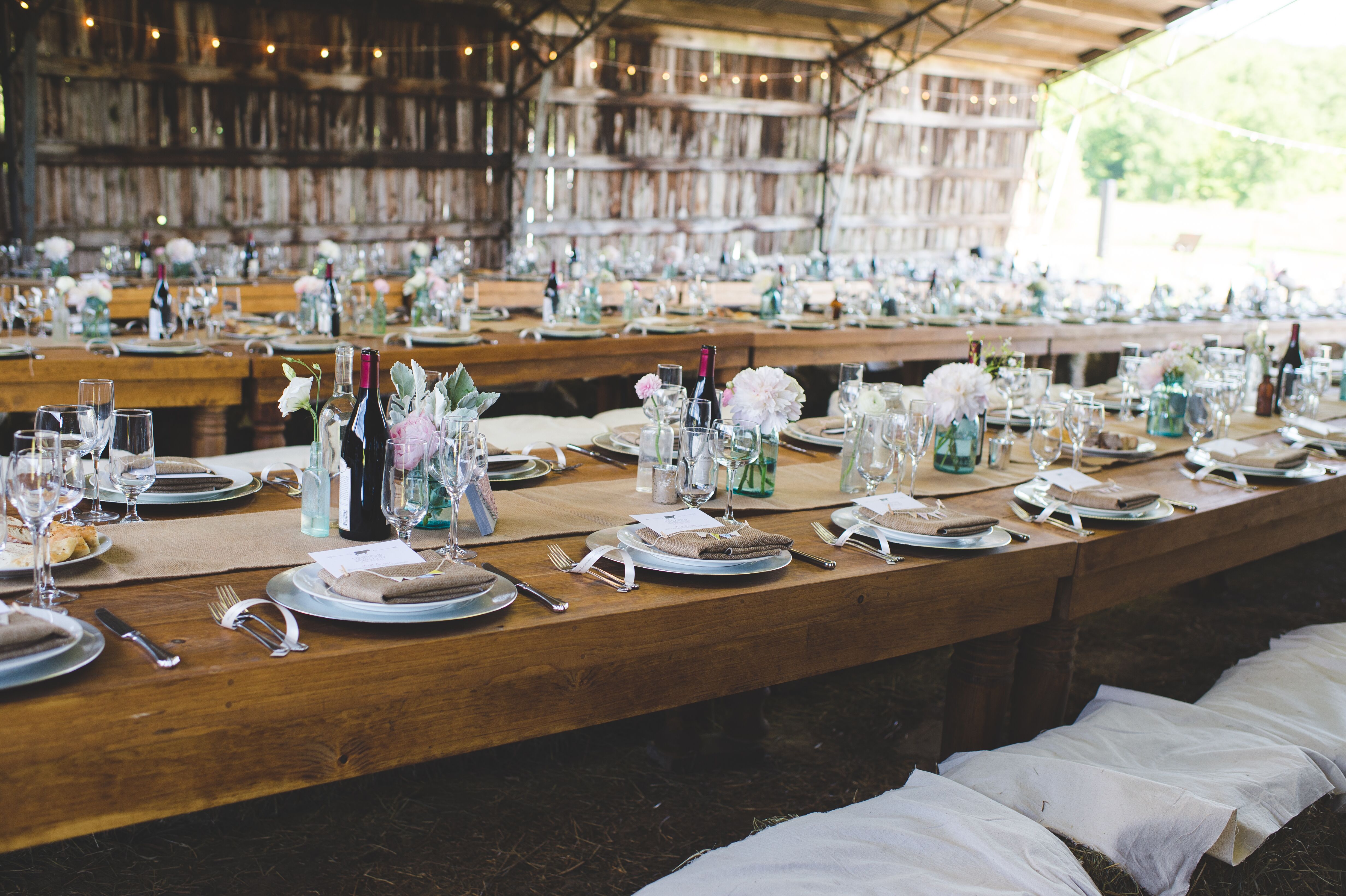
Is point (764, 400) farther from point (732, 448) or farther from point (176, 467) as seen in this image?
point (176, 467)

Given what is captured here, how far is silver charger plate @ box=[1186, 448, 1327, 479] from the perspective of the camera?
272 cm

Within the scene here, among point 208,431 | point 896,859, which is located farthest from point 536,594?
point 208,431

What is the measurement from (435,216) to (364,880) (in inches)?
306

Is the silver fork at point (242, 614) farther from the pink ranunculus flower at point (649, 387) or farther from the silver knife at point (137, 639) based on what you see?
the pink ranunculus flower at point (649, 387)

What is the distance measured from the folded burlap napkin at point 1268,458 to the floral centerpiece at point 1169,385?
1.02 ft

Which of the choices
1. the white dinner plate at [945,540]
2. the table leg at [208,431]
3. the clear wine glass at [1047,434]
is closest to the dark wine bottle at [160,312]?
the table leg at [208,431]

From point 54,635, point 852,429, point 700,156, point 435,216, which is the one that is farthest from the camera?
point 700,156

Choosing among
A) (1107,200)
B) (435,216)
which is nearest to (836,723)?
(435,216)

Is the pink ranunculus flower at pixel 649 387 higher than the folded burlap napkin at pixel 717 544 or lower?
higher

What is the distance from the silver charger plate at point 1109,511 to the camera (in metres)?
2.26

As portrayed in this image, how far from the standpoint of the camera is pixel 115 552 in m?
1.71

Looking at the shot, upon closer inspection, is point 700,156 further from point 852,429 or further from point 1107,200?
point 852,429

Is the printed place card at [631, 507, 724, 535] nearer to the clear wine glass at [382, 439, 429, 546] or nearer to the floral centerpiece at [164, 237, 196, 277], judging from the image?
the clear wine glass at [382, 439, 429, 546]

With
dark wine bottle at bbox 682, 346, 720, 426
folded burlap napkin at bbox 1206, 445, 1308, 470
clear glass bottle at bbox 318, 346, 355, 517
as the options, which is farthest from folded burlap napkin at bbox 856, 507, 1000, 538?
folded burlap napkin at bbox 1206, 445, 1308, 470
